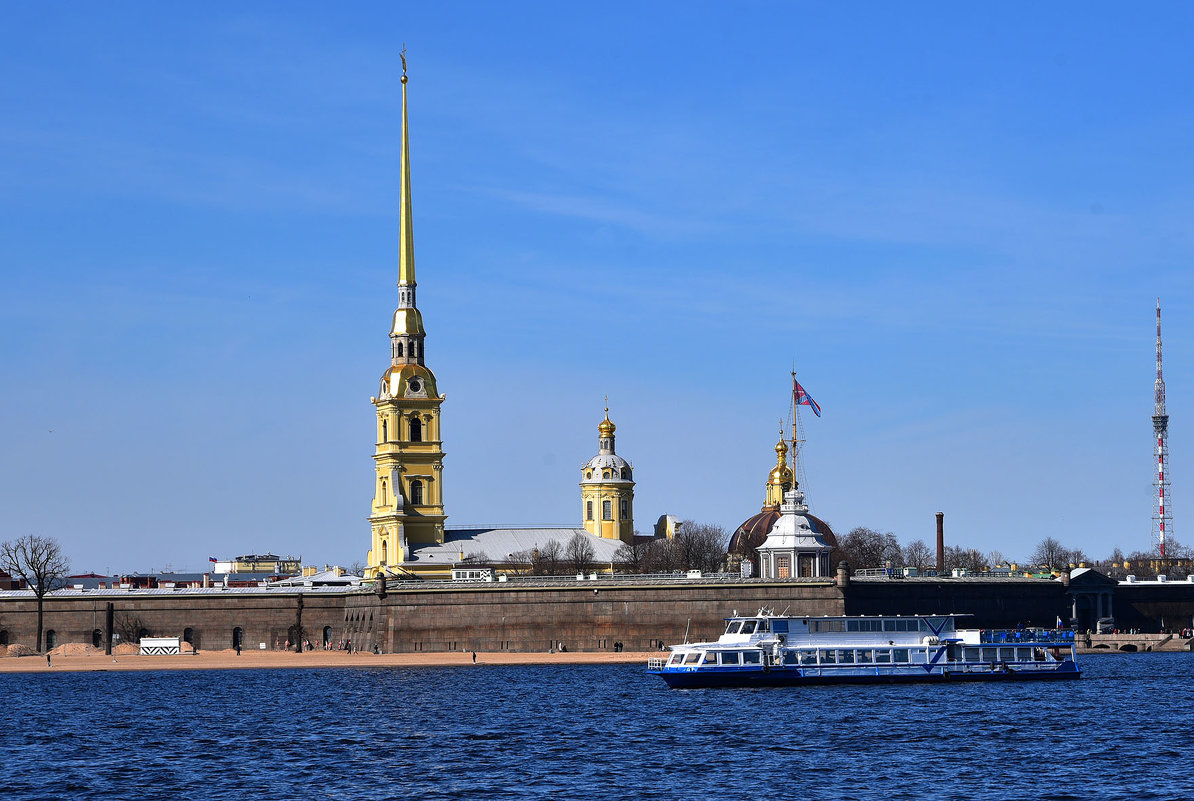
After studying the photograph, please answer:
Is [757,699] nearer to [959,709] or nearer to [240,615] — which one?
[959,709]

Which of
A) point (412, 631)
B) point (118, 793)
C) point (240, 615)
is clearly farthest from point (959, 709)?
point (240, 615)

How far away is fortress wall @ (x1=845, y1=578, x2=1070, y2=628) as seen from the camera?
125812mm

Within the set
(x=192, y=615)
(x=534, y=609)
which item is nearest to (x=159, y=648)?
(x=192, y=615)

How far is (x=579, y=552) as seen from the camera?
15675 centimetres

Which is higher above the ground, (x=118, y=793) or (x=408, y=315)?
(x=408, y=315)

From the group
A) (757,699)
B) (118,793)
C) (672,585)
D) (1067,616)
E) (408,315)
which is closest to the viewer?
(118,793)

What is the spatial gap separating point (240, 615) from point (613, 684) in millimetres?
53166

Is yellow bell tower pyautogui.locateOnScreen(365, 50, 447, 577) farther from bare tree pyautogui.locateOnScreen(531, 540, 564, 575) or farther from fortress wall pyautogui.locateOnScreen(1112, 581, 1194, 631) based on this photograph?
fortress wall pyautogui.locateOnScreen(1112, 581, 1194, 631)

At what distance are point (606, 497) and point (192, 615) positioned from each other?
Answer: 43.2m

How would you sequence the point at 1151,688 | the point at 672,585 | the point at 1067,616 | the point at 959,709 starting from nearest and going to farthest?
1. the point at 959,709
2. the point at 1151,688
3. the point at 672,585
4. the point at 1067,616

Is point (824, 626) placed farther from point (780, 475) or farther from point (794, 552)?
point (780, 475)

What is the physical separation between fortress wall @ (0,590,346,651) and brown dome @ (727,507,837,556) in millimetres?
39775

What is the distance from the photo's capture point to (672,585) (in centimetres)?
12456

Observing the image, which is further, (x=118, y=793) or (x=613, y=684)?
(x=613, y=684)
